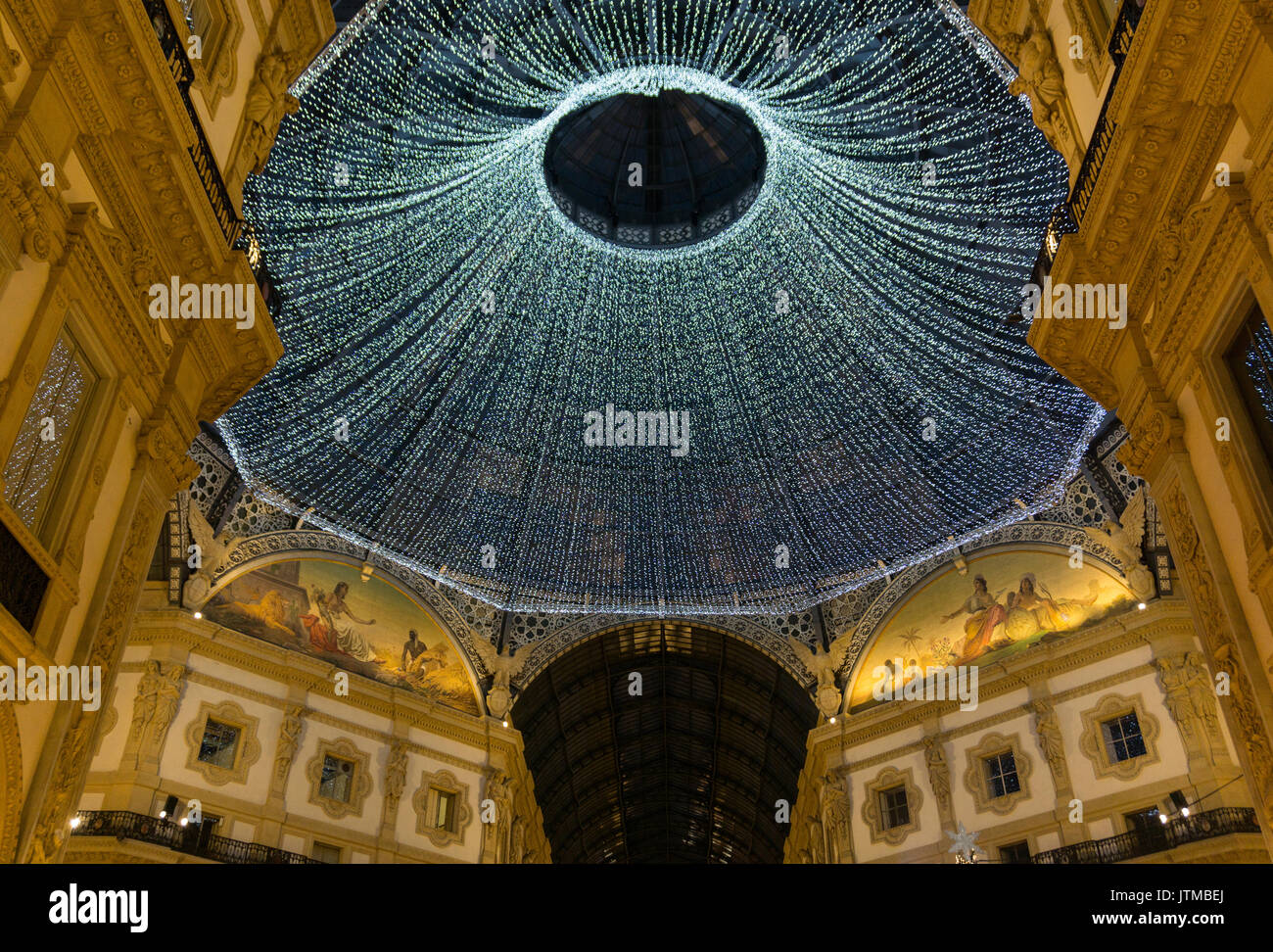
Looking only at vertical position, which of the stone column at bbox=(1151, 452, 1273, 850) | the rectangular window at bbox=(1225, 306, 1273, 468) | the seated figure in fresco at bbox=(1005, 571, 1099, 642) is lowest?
the stone column at bbox=(1151, 452, 1273, 850)

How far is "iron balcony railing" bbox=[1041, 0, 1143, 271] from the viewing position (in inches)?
496

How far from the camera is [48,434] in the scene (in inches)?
454

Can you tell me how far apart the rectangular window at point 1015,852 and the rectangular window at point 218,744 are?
17.2 meters

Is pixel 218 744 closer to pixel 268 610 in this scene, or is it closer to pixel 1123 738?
pixel 268 610

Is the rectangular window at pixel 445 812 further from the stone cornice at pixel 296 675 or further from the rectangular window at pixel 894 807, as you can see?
the rectangular window at pixel 894 807

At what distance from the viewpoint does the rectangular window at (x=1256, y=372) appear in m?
11.7

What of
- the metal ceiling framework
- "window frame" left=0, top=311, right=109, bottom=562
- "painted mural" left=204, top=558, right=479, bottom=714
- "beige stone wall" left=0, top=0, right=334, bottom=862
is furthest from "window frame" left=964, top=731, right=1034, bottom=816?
"window frame" left=0, top=311, right=109, bottom=562

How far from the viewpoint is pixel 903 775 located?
92.7ft

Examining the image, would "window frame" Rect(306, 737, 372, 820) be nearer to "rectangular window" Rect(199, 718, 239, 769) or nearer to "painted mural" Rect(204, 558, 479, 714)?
"rectangular window" Rect(199, 718, 239, 769)

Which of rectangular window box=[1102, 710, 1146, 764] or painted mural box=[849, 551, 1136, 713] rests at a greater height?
painted mural box=[849, 551, 1136, 713]

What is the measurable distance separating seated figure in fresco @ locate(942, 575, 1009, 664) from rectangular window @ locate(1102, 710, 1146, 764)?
12.2 feet

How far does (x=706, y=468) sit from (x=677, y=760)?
19872mm

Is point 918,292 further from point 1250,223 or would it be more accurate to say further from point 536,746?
point 536,746

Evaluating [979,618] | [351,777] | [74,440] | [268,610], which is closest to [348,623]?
[268,610]
